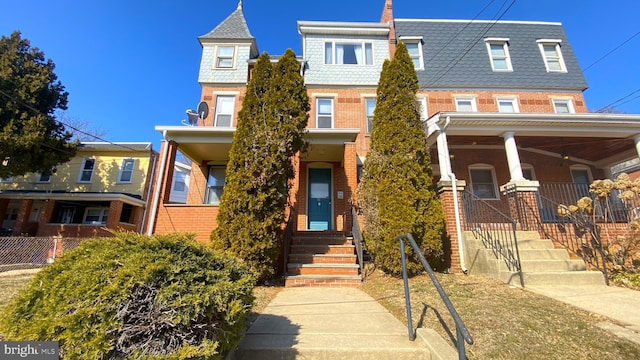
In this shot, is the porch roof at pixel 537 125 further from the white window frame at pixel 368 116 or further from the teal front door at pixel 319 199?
the teal front door at pixel 319 199

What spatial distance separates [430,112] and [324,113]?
4440mm

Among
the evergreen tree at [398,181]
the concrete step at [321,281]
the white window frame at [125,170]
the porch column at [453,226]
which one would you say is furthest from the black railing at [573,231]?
the white window frame at [125,170]

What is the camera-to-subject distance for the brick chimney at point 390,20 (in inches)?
487

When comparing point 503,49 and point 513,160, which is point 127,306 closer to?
point 513,160

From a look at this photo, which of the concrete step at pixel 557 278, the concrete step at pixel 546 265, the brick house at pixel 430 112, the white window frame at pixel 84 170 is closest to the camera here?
the concrete step at pixel 557 278

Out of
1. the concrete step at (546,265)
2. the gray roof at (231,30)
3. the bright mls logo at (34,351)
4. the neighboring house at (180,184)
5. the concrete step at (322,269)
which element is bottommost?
the bright mls logo at (34,351)

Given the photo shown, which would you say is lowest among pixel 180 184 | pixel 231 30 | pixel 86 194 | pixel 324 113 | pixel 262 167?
pixel 262 167

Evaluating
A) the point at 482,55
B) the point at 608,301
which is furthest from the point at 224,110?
the point at 608,301

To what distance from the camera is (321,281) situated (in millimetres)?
5832

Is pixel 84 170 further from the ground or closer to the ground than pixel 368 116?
closer to the ground

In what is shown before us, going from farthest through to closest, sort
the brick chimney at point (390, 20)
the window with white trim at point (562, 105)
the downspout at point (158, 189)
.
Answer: the brick chimney at point (390, 20) < the window with white trim at point (562, 105) < the downspout at point (158, 189)

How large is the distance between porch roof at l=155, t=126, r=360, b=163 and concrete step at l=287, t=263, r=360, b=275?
349 cm

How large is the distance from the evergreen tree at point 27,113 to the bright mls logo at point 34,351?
16.0 meters

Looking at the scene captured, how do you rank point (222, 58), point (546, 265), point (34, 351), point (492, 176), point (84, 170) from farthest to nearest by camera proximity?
point (84, 170) → point (222, 58) → point (492, 176) → point (546, 265) → point (34, 351)
